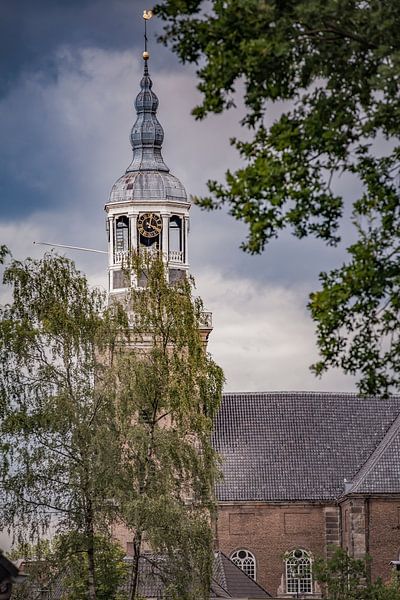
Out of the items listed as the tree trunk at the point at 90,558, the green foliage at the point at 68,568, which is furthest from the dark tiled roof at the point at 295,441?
the tree trunk at the point at 90,558

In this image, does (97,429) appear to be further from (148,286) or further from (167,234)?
(167,234)

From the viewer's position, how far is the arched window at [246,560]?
2586 inches

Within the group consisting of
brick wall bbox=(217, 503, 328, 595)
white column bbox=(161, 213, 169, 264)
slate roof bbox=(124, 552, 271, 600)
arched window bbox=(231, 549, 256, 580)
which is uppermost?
white column bbox=(161, 213, 169, 264)

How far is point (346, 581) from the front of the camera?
44.9 m

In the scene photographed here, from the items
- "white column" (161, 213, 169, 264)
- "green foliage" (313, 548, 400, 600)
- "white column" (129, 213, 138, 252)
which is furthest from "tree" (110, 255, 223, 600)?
"white column" (129, 213, 138, 252)

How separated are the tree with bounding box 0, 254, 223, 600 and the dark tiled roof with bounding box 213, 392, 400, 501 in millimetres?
20302

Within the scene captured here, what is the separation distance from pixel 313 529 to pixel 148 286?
21605 millimetres

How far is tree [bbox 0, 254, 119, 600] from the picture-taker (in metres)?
43.6

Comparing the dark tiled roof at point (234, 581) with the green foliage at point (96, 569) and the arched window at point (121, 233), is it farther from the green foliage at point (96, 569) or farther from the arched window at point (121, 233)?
the green foliage at point (96, 569)

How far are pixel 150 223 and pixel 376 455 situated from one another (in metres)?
13.4

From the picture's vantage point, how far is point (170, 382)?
1790 inches

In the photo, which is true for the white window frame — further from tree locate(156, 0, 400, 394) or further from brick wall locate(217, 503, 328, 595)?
tree locate(156, 0, 400, 394)

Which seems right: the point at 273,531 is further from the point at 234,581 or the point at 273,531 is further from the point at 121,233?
the point at 121,233

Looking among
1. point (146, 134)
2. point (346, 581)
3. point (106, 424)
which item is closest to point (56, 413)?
point (106, 424)
